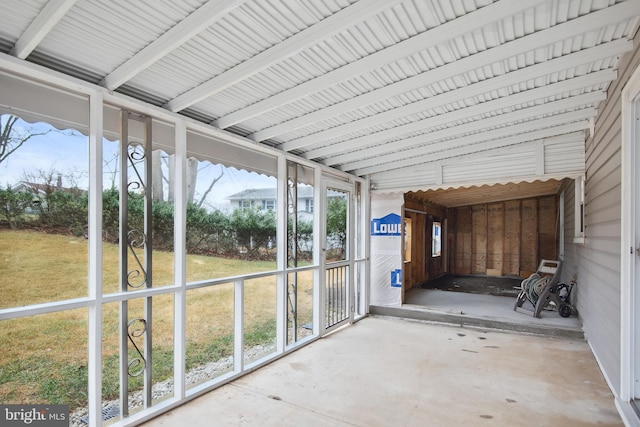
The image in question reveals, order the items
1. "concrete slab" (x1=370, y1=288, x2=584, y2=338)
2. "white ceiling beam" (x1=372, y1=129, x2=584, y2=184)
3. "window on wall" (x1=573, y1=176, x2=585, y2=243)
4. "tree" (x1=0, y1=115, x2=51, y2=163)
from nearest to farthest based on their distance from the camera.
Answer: "tree" (x1=0, y1=115, x2=51, y2=163) → "white ceiling beam" (x1=372, y1=129, x2=584, y2=184) → "window on wall" (x1=573, y1=176, x2=585, y2=243) → "concrete slab" (x1=370, y1=288, x2=584, y2=338)

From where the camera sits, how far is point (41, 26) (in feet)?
5.52

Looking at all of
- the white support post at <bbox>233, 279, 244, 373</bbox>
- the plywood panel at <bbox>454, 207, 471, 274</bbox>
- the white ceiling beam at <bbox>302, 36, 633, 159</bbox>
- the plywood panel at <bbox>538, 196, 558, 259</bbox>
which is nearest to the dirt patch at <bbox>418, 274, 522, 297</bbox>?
the plywood panel at <bbox>454, 207, 471, 274</bbox>

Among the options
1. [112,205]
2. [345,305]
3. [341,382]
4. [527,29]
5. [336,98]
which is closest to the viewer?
[527,29]

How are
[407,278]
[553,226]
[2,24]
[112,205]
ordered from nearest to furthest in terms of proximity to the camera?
[2,24] < [112,205] < [407,278] < [553,226]

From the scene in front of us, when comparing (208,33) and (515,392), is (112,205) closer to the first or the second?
(208,33)

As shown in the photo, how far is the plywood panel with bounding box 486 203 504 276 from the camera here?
1014 cm

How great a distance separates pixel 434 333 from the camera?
190 inches

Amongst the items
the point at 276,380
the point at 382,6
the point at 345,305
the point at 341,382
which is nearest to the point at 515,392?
the point at 341,382

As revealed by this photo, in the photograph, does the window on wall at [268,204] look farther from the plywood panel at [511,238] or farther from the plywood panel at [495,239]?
the plywood panel at [511,238]

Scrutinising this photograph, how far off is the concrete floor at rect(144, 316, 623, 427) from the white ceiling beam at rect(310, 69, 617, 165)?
2583 millimetres

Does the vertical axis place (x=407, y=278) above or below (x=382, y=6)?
below

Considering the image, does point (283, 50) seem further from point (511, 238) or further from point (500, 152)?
point (511, 238)

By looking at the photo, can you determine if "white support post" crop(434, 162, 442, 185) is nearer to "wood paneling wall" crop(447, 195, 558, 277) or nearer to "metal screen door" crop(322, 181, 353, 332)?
"metal screen door" crop(322, 181, 353, 332)

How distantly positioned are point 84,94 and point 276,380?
290cm
